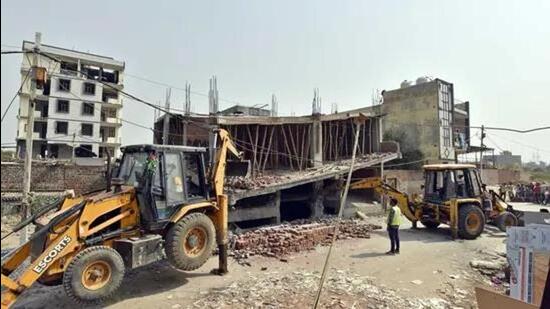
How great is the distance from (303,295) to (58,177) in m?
14.5

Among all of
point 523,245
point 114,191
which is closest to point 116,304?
point 114,191

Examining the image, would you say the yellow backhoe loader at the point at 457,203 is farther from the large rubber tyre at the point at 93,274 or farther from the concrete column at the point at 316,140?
the large rubber tyre at the point at 93,274

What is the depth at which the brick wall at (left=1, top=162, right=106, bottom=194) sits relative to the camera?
15531 mm

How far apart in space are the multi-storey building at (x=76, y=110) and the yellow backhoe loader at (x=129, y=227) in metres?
27.5

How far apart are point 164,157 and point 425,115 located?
2897cm

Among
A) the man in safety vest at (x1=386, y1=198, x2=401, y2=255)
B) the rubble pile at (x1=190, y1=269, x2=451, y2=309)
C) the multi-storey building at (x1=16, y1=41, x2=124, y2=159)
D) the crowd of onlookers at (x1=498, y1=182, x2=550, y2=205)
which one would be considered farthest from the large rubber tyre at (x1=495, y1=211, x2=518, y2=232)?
the multi-storey building at (x1=16, y1=41, x2=124, y2=159)

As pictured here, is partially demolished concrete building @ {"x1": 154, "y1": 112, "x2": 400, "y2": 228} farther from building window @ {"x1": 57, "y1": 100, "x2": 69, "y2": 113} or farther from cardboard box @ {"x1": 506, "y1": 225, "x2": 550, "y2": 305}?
building window @ {"x1": 57, "y1": 100, "x2": 69, "y2": 113}

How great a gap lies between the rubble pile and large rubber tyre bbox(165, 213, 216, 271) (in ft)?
2.28

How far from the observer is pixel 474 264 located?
906 cm

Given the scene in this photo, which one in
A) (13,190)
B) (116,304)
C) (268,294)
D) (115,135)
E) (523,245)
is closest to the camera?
(523,245)

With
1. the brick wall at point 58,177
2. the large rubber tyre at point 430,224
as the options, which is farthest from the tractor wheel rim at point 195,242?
the brick wall at point 58,177

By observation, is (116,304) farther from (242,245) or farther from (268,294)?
(242,245)

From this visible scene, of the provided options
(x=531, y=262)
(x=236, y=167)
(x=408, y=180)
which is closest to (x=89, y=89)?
(x=408, y=180)

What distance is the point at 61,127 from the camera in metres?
34.4
